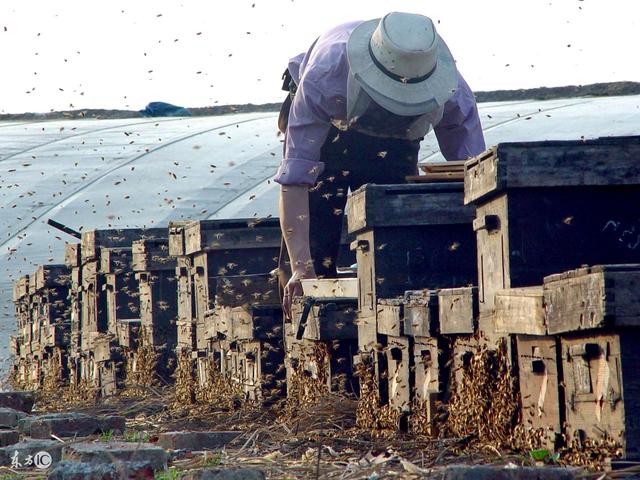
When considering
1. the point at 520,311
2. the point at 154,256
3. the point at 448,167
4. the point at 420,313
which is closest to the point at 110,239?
the point at 154,256

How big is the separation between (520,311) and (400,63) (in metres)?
2.81

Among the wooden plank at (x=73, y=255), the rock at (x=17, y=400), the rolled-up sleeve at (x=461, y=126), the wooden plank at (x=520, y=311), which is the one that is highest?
the rolled-up sleeve at (x=461, y=126)

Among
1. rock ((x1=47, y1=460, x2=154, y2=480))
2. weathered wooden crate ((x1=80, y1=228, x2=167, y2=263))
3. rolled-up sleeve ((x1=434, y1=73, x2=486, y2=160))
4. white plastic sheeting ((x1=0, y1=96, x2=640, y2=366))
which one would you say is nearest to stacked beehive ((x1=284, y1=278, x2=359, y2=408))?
rolled-up sleeve ((x1=434, y1=73, x2=486, y2=160))

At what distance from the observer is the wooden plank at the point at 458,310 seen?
633 cm

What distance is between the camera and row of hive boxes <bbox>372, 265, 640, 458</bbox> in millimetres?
4871

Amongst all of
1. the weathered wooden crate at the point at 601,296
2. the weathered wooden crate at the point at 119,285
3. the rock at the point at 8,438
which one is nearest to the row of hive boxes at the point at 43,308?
the weathered wooden crate at the point at 119,285

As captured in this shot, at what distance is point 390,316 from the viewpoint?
7.31 meters

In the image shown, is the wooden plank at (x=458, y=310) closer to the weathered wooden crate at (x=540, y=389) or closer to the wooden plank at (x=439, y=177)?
the weathered wooden crate at (x=540, y=389)

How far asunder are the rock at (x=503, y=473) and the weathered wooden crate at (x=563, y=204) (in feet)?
5.61

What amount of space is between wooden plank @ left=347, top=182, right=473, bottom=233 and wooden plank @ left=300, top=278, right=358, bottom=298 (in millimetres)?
809

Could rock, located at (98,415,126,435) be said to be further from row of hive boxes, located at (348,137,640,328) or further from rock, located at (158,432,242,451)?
row of hive boxes, located at (348,137,640,328)

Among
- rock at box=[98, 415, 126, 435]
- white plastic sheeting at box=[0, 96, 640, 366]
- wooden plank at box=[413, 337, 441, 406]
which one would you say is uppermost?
white plastic sheeting at box=[0, 96, 640, 366]

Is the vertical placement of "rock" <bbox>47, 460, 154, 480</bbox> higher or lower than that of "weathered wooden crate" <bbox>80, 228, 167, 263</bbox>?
lower

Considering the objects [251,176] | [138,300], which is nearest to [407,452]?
[138,300]
